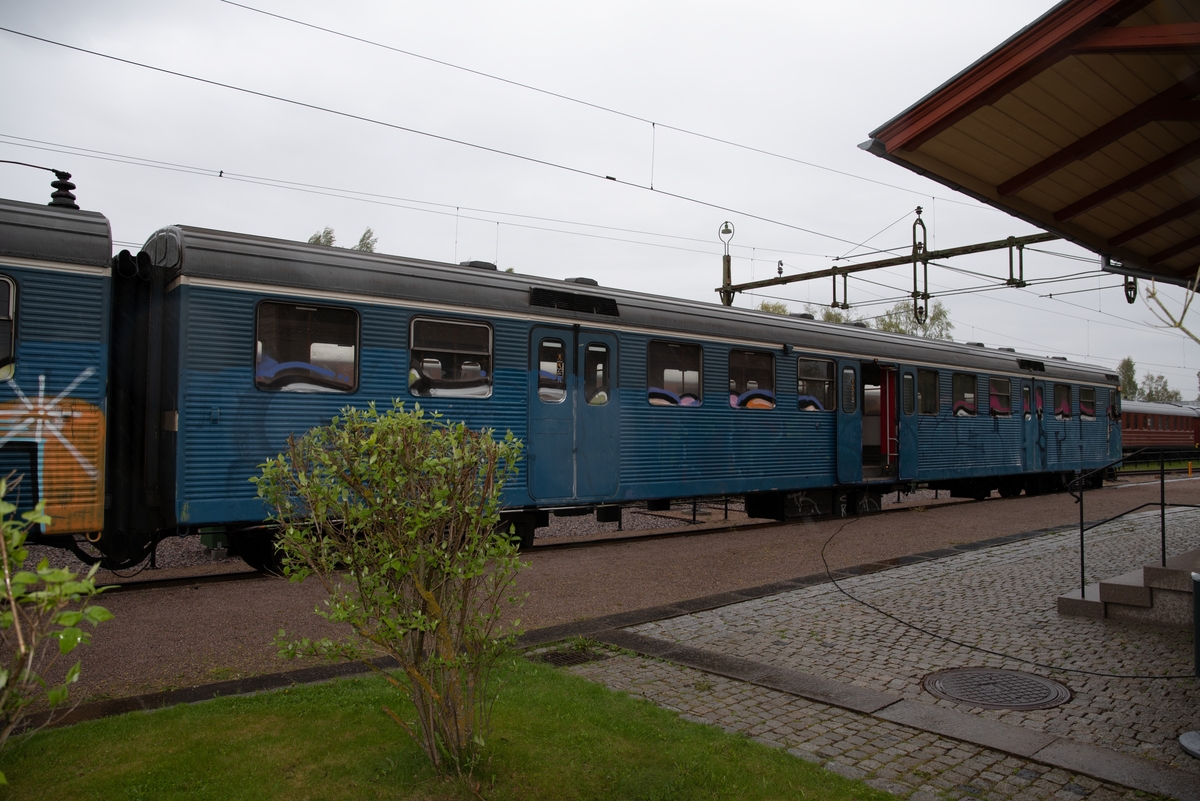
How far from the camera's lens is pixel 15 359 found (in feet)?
23.0

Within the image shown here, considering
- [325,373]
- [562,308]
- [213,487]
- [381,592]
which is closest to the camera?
[381,592]

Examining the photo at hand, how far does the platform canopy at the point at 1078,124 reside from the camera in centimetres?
480

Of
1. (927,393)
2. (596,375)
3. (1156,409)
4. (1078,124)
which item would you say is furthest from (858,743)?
(1156,409)

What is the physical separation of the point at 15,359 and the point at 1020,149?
8.40 metres

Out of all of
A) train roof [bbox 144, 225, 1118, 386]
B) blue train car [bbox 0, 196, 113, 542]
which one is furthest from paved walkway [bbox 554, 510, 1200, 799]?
blue train car [bbox 0, 196, 113, 542]

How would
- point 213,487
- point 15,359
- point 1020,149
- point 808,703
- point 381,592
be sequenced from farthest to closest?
point 213,487 → point 15,359 → point 1020,149 → point 808,703 → point 381,592

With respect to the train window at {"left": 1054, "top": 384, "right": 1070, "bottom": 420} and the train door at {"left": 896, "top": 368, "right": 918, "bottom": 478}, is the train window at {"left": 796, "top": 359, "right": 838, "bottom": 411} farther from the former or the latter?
the train window at {"left": 1054, "top": 384, "right": 1070, "bottom": 420}

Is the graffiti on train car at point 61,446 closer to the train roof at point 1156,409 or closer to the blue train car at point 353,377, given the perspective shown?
the blue train car at point 353,377

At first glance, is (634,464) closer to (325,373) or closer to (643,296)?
(643,296)

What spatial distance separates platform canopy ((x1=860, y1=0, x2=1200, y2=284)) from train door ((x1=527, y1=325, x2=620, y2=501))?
5.25 meters

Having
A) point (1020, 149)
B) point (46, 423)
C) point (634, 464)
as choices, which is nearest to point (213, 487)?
point (46, 423)

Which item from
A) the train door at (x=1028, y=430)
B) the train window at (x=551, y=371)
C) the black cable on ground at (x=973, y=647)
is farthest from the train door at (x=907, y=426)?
the train window at (x=551, y=371)

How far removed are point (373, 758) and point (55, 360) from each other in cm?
546

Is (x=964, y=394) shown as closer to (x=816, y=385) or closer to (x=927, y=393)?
(x=927, y=393)
